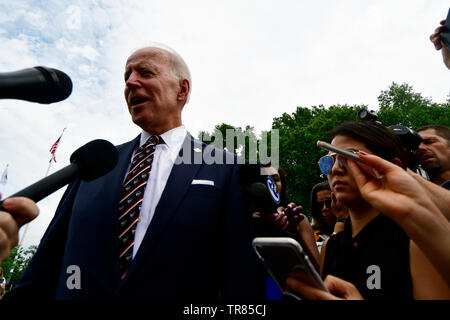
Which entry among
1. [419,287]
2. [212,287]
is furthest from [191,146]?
[419,287]

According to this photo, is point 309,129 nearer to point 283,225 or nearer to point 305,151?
point 305,151

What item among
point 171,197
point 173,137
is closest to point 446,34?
point 173,137

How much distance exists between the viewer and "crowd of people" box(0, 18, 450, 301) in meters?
1.41

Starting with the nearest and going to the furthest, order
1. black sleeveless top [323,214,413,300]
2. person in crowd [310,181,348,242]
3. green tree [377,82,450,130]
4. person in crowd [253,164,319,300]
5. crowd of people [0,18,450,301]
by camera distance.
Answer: crowd of people [0,18,450,301], black sleeveless top [323,214,413,300], person in crowd [253,164,319,300], person in crowd [310,181,348,242], green tree [377,82,450,130]

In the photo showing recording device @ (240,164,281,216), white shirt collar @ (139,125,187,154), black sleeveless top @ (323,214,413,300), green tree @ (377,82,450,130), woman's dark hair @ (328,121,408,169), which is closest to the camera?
black sleeveless top @ (323,214,413,300)

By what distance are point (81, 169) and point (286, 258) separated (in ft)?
3.32

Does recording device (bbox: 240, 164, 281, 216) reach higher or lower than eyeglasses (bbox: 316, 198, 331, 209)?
lower

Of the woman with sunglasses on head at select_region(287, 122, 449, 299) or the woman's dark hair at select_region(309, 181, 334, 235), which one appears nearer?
the woman with sunglasses on head at select_region(287, 122, 449, 299)

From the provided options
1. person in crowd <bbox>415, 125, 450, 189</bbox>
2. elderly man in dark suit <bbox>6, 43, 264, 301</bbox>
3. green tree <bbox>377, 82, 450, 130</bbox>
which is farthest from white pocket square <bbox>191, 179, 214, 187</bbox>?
green tree <bbox>377, 82, 450, 130</bbox>

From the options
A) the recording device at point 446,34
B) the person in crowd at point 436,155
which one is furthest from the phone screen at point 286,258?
the person in crowd at point 436,155

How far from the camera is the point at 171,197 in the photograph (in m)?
1.96

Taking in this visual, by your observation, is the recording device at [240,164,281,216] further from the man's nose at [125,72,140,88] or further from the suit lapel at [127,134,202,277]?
the man's nose at [125,72,140,88]

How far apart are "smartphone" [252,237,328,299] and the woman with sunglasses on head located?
0.07m

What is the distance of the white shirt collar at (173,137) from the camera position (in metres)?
2.46
